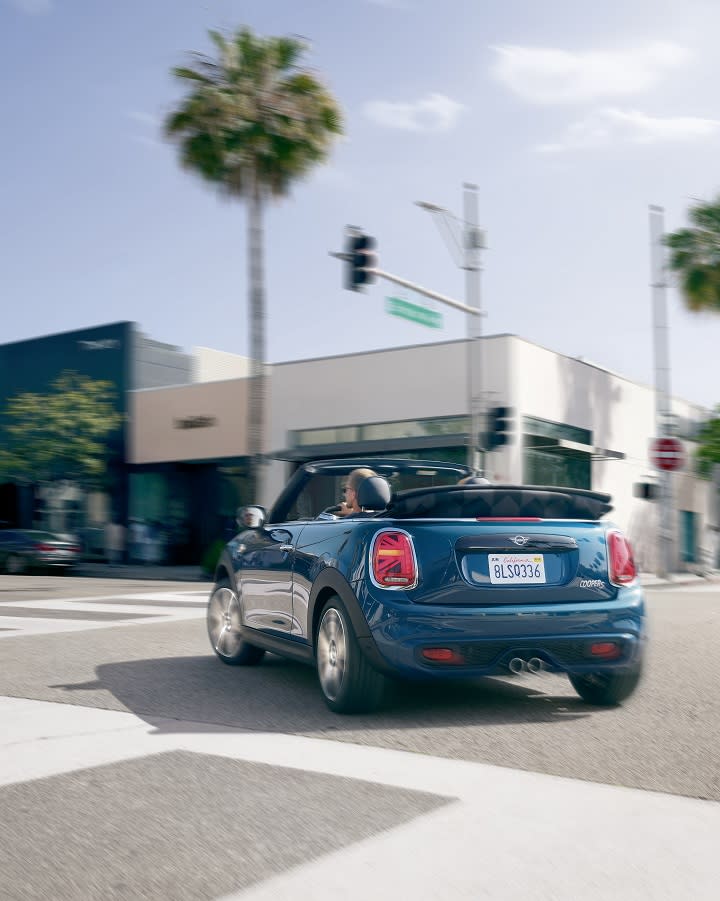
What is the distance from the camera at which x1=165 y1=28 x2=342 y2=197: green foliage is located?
81.7 feet

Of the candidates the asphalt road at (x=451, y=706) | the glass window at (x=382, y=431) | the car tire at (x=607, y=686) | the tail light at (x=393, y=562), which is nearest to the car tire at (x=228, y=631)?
the asphalt road at (x=451, y=706)

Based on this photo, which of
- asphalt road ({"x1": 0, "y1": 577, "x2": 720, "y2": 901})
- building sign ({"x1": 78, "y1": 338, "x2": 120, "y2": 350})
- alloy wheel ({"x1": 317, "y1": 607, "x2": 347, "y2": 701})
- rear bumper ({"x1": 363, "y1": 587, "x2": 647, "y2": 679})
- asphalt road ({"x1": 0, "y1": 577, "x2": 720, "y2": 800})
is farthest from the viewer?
building sign ({"x1": 78, "y1": 338, "x2": 120, "y2": 350})

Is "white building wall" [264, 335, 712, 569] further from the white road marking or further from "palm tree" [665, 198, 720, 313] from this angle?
the white road marking

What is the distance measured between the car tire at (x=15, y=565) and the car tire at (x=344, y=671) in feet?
71.2

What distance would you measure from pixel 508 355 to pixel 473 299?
4.82 metres

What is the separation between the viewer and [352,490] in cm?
751

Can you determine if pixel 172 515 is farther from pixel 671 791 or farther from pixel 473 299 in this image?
pixel 671 791

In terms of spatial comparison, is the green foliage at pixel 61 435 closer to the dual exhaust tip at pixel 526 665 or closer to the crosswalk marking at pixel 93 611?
the crosswalk marking at pixel 93 611

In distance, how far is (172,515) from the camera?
1332 inches

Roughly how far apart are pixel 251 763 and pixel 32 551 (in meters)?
22.8

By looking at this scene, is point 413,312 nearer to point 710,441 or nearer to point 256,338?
point 256,338

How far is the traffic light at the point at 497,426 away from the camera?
2017 centimetres

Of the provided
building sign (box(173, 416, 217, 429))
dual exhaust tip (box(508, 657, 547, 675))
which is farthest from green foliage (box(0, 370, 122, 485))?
dual exhaust tip (box(508, 657, 547, 675))

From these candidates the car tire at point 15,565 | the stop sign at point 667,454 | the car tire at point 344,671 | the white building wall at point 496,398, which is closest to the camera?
the car tire at point 344,671
